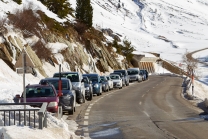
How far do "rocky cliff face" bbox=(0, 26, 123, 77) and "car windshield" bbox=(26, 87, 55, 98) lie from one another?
1.45 meters

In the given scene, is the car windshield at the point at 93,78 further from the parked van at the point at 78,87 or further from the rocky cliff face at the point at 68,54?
the parked van at the point at 78,87

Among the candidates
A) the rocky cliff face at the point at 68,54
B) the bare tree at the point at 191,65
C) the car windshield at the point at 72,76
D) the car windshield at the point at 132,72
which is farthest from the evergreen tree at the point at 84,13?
the car windshield at the point at 72,76

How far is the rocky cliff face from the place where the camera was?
38.5 metres

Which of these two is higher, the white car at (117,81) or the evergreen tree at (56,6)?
the evergreen tree at (56,6)

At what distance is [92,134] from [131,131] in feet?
4.48

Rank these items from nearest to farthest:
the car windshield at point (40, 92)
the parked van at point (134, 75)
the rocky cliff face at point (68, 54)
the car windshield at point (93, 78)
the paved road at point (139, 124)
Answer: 1. the paved road at point (139, 124)
2. the car windshield at point (40, 92)
3. the car windshield at point (93, 78)
4. the rocky cliff face at point (68, 54)
5. the parked van at point (134, 75)

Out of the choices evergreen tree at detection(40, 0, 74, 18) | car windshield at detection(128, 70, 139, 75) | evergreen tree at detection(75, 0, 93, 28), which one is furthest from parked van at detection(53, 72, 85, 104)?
evergreen tree at detection(75, 0, 93, 28)

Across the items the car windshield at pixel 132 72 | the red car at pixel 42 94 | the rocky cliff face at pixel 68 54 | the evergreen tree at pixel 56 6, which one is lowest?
the red car at pixel 42 94

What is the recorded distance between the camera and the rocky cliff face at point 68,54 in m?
38.5

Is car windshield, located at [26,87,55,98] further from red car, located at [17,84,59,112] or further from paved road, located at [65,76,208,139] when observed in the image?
paved road, located at [65,76,208,139]

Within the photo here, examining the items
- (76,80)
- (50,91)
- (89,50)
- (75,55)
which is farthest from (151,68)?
(50,91)

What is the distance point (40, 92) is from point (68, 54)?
124 ft

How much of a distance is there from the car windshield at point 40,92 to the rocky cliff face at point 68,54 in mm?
1451

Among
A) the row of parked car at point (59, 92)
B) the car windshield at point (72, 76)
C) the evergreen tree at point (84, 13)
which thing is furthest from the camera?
the evergreen tree at point (84, 13)
